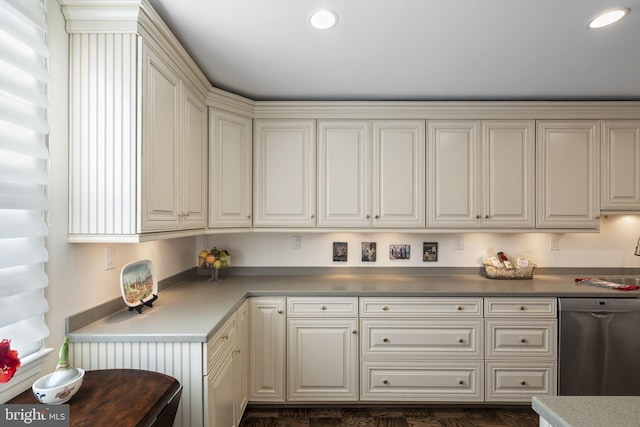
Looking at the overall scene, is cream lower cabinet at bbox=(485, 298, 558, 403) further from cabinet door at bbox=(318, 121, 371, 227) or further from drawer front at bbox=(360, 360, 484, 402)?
cabinet door at bbox=(318, 121, 371, 227)

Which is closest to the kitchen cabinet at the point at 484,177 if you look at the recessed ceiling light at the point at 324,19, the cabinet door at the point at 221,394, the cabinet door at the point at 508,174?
the cabinet door at the point at 508,174

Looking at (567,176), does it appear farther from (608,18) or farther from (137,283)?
(137,283)

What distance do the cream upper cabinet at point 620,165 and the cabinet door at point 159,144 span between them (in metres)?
3.18

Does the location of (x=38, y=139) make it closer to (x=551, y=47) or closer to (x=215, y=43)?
(x=215, y=43)

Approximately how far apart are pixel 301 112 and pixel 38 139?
1746mm

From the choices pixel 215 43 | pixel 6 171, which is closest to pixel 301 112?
pixel 215 43

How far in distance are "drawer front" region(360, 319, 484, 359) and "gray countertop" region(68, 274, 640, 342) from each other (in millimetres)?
215

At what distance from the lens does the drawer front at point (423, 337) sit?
7.91 feet

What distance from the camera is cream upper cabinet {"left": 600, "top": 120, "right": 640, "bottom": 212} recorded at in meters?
2.67

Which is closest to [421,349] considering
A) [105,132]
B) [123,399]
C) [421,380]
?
[421,380]

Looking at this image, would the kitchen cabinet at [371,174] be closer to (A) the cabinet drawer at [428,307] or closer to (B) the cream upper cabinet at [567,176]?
(A) the cabinet drawer at [428,307]

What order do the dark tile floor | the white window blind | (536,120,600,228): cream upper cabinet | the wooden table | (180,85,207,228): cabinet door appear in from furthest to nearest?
(536,120,600,228): cream upper cabinet < the dark tile floor < (180,85,207,228): cabinet door < the white window blind < the wooden table

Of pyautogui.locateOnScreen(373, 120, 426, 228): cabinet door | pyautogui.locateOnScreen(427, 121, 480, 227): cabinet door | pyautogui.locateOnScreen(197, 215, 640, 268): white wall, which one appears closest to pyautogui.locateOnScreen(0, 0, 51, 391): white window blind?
pyautogui.locateOnScreen(197, 215, 640, 268): white wall

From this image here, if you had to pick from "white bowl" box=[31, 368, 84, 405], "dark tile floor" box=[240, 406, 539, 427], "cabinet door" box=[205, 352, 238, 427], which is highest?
"white bowl" box=[31, 368, 84, 405]
